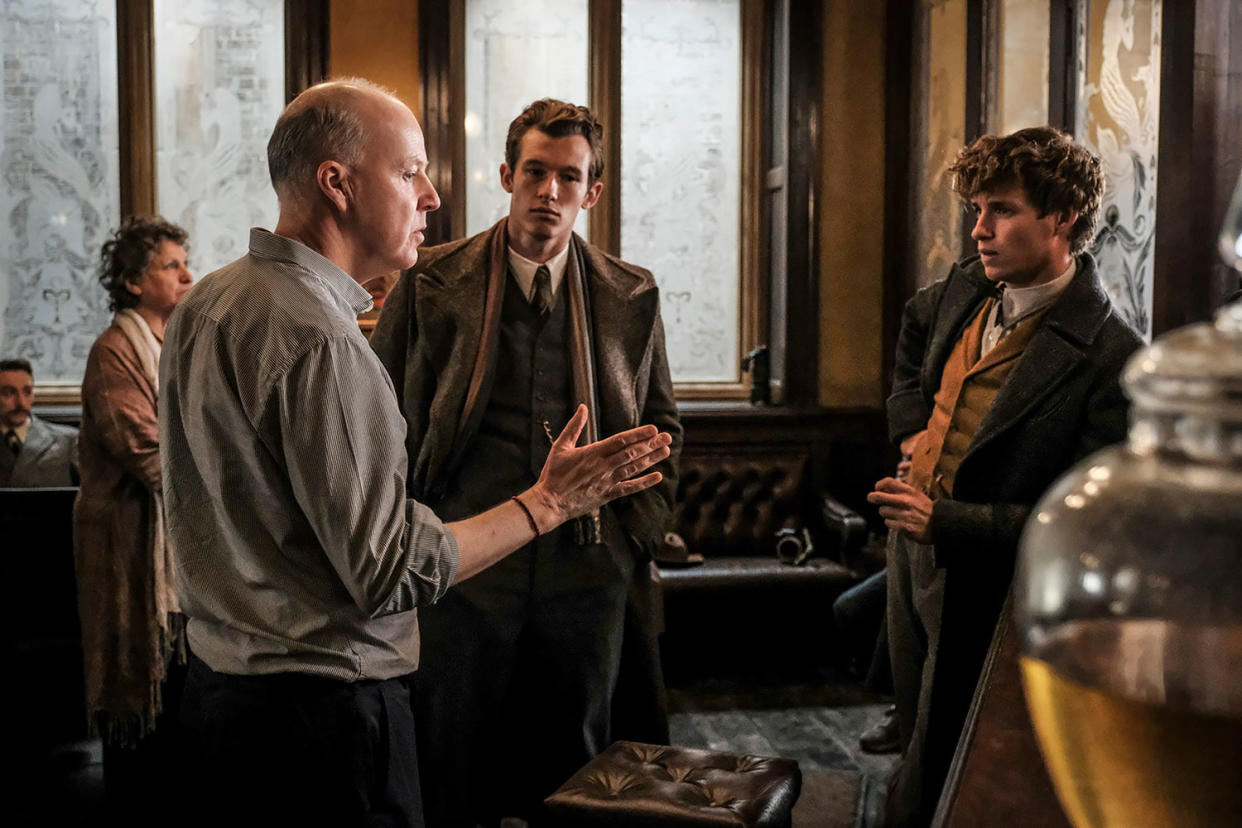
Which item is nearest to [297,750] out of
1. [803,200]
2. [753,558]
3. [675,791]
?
[675,791]

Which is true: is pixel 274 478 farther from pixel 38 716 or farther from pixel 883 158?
pixel 883 158

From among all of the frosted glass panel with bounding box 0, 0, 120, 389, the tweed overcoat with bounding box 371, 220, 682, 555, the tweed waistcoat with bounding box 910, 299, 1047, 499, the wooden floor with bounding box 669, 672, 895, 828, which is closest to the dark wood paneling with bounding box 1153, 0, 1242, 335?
the tweed waistcoat with bounding box 910, 299, 1047, 499

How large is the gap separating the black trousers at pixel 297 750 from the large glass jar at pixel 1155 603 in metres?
1.16

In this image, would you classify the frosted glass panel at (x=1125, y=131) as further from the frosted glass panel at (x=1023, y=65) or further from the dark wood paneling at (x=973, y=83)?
the dark wood paneling at (x=973, y=83)

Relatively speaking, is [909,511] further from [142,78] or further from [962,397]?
[142,78]

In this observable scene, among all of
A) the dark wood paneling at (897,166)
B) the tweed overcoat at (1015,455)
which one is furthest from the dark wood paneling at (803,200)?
the tweed overcoat at (1015,455)

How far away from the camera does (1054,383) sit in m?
2.28

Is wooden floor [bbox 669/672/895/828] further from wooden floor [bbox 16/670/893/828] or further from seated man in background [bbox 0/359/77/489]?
seated man in background [bbox 0/359/77/489]

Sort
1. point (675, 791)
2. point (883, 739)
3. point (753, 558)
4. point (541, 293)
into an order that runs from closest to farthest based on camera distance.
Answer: point (675, 791), point (541, 293), point (883, 739), point (753, 558)

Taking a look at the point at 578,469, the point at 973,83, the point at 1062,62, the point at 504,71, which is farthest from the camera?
the point at 504,71

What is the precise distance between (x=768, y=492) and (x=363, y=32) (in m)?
2.58

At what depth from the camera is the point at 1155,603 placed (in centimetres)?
43

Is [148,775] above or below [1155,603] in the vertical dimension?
below

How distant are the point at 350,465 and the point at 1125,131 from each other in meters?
3.05
